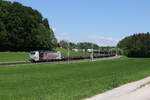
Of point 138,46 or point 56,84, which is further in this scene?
point 138,46

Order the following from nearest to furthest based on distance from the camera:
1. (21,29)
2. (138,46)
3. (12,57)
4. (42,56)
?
(42,56), (12,57), (21,29), (138,46)

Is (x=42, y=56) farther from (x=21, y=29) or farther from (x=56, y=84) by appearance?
(x=56, y=84)

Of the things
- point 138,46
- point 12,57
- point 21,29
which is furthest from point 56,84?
point 138,46

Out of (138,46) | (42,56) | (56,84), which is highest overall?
(138,46)

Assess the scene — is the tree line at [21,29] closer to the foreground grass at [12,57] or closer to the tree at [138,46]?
the foreground grass at [12,57]

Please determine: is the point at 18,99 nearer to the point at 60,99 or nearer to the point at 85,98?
the point at 60,99

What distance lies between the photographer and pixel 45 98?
14414mm

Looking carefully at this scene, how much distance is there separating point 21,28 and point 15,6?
350 inches

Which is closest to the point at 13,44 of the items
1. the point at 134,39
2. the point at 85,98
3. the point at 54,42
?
the point at 54,42

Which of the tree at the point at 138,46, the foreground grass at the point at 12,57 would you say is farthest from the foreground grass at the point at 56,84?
the tree at the point at 138,46

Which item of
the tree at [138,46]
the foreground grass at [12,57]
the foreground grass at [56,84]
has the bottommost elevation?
the foreground grass at [56,84]

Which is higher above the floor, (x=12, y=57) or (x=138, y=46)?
(x=138, y=46)

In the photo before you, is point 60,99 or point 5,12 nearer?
point 60,99

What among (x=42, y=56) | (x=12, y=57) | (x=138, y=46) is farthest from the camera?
(x=138, y=46)
